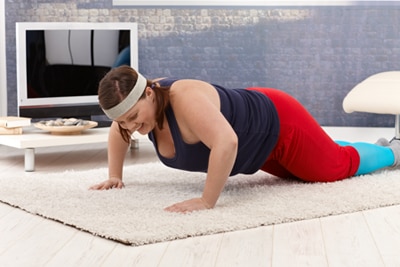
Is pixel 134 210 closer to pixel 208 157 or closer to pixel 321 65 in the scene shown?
pixel 208 157

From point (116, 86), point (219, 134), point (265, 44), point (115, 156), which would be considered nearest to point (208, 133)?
point (219, 134)

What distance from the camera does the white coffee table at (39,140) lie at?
3986mm

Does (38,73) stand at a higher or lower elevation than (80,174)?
higher

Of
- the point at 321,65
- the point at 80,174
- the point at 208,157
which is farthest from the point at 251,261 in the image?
the point at 321,65

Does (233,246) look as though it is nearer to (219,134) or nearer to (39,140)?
(219,134)

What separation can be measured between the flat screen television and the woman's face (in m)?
1.91

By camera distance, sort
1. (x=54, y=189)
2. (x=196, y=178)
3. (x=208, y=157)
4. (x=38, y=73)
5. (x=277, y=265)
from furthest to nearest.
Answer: (x=38, y=73), (x=196, y=178), (x=54, y=189), (x=208, y=157), (x=277, y=265)

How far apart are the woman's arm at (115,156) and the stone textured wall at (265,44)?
2405 mm

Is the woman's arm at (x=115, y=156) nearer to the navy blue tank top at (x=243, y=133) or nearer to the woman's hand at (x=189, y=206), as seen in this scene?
the navy blue tank top at (x=243, y=133)

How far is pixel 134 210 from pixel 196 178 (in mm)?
770

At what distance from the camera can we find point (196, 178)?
3529mm

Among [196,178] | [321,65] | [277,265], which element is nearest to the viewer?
[277,265]

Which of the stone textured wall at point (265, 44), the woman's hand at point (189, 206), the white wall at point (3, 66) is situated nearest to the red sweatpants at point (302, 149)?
the woman's hand at point (189, 206)

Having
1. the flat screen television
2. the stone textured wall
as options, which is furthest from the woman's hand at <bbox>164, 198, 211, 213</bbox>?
the stone textured wall
